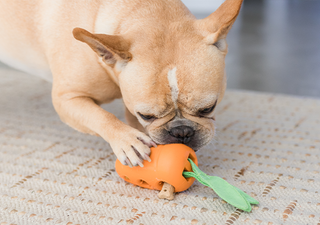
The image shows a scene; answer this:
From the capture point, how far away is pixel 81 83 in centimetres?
137

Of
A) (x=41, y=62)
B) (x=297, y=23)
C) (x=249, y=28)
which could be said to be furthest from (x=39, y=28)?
(x=297, y=23)

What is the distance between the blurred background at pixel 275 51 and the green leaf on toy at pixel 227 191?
5.78 feet

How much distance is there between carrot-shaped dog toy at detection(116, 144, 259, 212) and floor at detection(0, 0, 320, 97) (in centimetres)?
176

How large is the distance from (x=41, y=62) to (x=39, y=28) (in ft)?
0.56

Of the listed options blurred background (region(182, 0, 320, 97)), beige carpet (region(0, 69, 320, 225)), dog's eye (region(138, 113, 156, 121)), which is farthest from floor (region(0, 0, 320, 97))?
dog's eye (region(138, 113, 156, 121))

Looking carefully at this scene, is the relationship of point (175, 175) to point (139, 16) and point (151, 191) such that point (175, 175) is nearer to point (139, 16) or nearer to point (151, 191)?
point (151, 191)

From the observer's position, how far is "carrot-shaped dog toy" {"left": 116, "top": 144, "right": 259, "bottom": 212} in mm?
1034

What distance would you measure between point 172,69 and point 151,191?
1.28 ft

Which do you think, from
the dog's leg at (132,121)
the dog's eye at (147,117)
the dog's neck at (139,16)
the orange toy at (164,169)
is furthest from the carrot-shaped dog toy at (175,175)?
the dog's neck at (139,16)

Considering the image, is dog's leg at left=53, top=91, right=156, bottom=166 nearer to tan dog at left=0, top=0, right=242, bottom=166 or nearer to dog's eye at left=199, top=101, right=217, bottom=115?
tan dog at left=0, top=0, right=242, bottom=166

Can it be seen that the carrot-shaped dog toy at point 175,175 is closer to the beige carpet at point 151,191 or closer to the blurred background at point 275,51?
the beige carpet at point 151,191

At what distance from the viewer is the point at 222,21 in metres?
1.22

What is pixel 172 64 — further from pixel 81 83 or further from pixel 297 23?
pixel 297 23

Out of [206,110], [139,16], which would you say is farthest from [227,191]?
[139,16]
